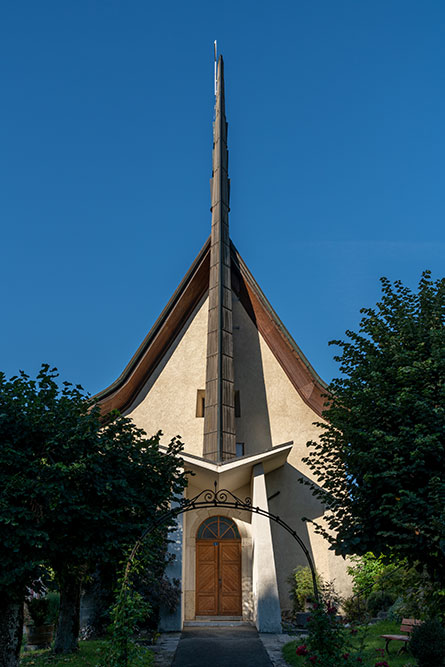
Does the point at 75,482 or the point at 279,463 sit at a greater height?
the point at 279,463

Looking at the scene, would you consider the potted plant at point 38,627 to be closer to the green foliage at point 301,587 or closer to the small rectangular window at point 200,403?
the green foliage at point 301,587

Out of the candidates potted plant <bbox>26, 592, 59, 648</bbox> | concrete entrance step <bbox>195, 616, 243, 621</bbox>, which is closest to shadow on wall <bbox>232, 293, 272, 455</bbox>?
concrete entrance step <bbox>195, 616, 243, 621</bbox>

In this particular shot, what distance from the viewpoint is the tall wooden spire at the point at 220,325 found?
20719 millimetres

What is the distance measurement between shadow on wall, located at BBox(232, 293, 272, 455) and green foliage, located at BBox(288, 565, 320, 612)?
4.89 metres

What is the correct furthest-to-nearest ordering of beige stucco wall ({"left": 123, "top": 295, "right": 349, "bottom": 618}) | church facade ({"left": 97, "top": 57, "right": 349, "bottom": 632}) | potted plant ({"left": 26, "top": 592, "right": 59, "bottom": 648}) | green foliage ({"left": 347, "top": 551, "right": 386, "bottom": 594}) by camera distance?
beige stucco wall ({"left": 123, "top": 295, "right": 349, "bottom": 618})
church facade ({"left": 97, "top": 57, "right": 349, "bottom": 632})
green foliage ({"left": 347, "top": 551, "right": 386, "bottom": 594})
potted plant ({"left": 26, "top": 592, "right": 59, "bottom": 648})

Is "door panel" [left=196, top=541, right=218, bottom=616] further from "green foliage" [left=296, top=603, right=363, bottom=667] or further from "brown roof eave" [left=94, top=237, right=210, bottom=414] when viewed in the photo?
"green foliage" [left=296, top=603, right=363, bottom=667]

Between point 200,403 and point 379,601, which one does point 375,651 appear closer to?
point 379,601

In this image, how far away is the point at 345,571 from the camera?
793 inches

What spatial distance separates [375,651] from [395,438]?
5.05m

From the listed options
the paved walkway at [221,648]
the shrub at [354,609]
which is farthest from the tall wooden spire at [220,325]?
the shrub at [354,609]

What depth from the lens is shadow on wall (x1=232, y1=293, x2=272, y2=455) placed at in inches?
915

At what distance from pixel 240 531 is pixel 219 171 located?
15737mm

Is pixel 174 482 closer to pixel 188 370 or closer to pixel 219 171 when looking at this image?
pixel 188 370

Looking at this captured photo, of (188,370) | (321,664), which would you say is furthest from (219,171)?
(321,664)
